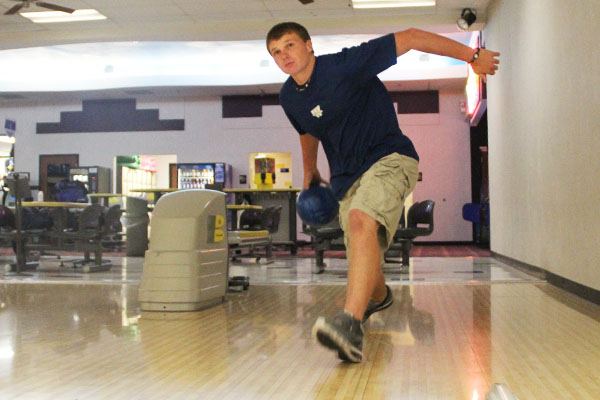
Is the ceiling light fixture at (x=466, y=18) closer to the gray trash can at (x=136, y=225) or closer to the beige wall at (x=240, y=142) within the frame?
the beige wall at (x=240, y=142)

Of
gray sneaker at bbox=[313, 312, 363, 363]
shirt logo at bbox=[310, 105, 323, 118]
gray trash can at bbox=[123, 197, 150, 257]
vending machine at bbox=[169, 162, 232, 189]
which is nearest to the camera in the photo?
gray sneaker at bbox=[313, 312, 363, 363]

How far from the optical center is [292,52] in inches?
94.0

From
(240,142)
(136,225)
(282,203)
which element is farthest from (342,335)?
(240,142)

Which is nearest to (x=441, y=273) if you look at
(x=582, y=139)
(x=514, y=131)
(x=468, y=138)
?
(x=514, y=131)

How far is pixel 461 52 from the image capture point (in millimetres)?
2297

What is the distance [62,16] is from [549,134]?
264 inches

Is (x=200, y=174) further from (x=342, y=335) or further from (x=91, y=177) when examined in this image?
(x=342, y=335)

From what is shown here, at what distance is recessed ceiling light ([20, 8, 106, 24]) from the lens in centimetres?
836

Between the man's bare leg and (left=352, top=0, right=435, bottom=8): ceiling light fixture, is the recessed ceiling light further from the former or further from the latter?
the man's bare leg

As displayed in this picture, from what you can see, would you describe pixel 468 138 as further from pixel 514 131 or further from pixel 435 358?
pixel 435 358

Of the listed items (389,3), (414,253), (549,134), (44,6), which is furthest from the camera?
(414,253)

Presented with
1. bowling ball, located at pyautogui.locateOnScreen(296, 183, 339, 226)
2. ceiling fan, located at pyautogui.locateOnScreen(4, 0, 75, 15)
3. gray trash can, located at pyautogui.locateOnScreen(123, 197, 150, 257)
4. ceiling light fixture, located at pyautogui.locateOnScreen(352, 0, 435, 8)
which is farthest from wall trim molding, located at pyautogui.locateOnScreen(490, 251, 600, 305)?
ceiling fan, located at pyautogui.locateOnScreen(4, 0, 75, 15)

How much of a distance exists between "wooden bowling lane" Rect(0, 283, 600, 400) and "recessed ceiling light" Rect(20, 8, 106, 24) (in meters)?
5.41

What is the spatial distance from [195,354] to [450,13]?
731 cm
